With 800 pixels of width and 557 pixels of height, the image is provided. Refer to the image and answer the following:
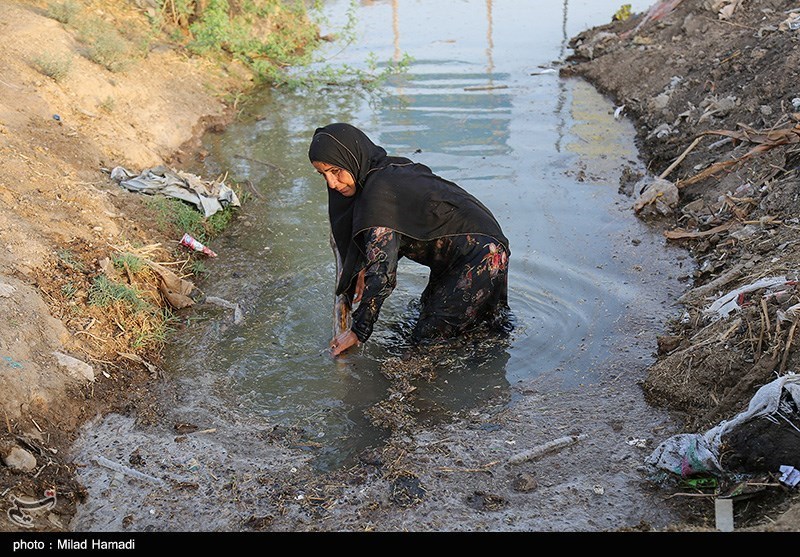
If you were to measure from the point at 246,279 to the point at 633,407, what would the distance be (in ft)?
9.93

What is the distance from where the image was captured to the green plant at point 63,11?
8.88 m

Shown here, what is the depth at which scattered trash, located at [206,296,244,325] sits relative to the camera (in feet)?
17.7

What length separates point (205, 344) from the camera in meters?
5.14

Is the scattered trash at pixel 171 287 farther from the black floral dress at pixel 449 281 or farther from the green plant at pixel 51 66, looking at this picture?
the green plant at pixel 51 66

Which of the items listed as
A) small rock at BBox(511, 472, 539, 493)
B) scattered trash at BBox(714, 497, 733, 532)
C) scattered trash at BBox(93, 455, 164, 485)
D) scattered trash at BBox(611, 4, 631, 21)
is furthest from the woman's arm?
scattered trash at BBox(611, 4, 631, 21)

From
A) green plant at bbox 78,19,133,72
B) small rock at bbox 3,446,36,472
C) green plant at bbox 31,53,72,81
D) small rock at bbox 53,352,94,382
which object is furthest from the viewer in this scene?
green plant at bbox 78,19,133,72

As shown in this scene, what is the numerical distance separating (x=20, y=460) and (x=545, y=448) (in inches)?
96.6

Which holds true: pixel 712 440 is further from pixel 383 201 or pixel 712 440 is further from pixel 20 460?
pixel 20 460

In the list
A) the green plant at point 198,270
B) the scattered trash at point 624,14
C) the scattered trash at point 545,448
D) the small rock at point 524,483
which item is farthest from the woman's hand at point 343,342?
the scattered trash at point 624,14

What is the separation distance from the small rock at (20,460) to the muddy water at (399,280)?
27cm

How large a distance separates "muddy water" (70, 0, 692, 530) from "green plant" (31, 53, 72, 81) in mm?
1620

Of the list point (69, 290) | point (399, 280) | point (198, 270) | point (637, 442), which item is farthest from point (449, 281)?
point (69, 290)

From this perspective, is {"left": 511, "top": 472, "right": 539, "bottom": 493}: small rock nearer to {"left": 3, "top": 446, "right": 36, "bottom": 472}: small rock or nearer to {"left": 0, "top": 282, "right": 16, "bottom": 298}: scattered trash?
{"left": 3, "top": 446, "right": 36, "bottom": 472}: small rock

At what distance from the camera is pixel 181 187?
693cm
